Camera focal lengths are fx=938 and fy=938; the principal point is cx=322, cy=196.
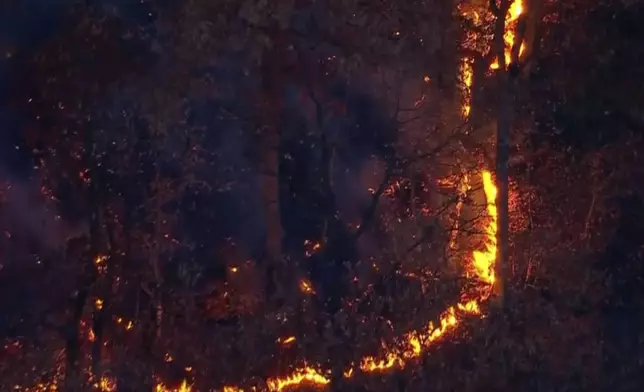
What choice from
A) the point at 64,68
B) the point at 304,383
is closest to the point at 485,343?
the point at 304,383

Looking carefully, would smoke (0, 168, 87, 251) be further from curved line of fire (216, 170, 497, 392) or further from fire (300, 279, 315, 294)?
fire (300, 279, 315, 294)

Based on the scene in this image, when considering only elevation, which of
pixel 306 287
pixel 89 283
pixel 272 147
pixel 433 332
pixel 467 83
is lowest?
pixel 433 332

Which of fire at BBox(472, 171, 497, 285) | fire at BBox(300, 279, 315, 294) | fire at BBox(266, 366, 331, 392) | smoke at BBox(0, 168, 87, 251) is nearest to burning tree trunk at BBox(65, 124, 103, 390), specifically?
smoke at BBox(0, 168, 87, 251)

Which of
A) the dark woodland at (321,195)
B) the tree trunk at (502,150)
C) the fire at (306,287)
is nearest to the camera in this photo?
the dark woodland at (321,195)

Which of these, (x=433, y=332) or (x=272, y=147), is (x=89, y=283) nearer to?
(x=272, y=147)

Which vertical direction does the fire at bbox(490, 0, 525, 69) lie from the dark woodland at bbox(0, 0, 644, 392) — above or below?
above

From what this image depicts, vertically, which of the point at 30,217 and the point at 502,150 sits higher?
the point at 502,150

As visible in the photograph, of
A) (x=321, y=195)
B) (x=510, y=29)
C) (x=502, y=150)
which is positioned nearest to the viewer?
(x=502, y=150)

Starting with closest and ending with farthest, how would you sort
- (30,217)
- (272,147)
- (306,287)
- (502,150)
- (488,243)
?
(30,217) < (306,287) < (272,147) < (502,150) < (488,243)

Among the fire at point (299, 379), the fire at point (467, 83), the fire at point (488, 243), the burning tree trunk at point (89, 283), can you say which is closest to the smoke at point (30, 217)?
the burning tree trunk at point (89, 283)

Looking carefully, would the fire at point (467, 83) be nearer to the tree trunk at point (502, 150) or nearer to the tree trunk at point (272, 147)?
the tree trunk at point (502, 150)

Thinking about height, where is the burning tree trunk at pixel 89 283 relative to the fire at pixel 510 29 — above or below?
below

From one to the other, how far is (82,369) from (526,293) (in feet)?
14.8


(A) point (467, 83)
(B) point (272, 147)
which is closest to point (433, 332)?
(B) point (272, 147)
